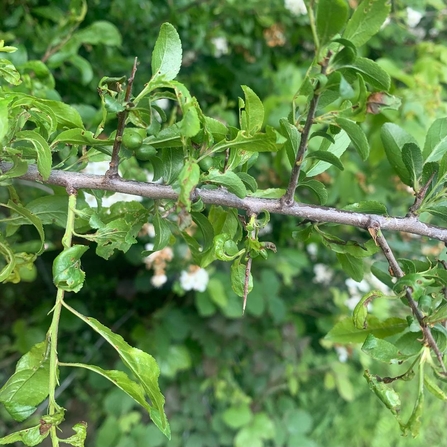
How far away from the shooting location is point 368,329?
17.1 inches

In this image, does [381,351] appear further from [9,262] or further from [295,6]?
[295,6]

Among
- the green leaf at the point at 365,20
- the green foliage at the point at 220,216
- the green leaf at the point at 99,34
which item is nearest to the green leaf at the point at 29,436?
the green foliage at the point at 220,216

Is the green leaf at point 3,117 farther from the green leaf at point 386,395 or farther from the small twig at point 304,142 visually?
the green leaf at point 386,395

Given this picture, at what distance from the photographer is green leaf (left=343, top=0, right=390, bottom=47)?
0.88ft

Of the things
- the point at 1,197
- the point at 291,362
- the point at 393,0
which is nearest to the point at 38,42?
the point at 1,197

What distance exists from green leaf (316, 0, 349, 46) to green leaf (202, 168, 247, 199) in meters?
0.11

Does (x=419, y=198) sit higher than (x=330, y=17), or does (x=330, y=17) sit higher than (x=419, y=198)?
(x=330, y=17)

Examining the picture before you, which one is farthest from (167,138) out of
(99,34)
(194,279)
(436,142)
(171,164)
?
(194,279)

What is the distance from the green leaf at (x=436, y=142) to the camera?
0.39m

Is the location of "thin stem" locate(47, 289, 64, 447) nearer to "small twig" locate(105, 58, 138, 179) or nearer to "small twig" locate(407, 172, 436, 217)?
"small twig" locate(105, 58, 138, 179)

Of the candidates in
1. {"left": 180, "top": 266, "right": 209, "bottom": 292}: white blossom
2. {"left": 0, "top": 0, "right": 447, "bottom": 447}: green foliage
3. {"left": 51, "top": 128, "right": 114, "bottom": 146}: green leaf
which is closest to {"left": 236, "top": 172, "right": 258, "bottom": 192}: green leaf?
{"left": 0, "top": 0, "right": 447, "bottom": 447}: green foliage

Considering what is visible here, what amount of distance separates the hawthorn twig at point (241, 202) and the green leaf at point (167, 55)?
9cm

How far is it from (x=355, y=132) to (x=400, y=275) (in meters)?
0.12

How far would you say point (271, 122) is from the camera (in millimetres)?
941
